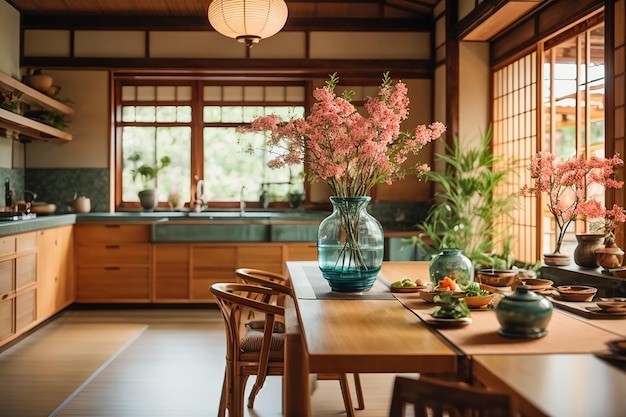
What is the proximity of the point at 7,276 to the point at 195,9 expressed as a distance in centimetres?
320

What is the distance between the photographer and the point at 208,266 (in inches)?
243

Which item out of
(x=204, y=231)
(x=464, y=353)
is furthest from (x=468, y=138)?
(x=464, y=353)

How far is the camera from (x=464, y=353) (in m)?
1.75

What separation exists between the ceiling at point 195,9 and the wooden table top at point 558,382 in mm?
5214

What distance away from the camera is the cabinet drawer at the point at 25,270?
473 cm

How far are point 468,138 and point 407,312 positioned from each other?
12.5 ft

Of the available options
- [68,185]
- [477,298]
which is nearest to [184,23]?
[68,185]

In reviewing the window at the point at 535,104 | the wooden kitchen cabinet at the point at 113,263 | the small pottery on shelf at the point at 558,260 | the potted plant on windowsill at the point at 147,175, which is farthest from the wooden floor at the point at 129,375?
the window at the point at 535,104

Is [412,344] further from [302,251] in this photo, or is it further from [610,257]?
[302,251]

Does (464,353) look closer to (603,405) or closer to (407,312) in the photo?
(603,405)

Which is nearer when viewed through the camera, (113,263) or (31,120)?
(31,120)

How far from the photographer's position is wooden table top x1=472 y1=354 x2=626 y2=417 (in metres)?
1.32

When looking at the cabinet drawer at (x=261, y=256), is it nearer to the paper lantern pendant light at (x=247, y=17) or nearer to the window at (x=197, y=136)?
the window at (x=197, y=136)

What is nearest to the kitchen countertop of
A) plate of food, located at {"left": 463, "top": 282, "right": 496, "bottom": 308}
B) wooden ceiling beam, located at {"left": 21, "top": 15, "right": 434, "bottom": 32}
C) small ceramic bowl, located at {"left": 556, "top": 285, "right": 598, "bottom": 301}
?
wooden ceiling beam, located at {"left": 21, "top": 15, "right": 434, "bottom": 32}
